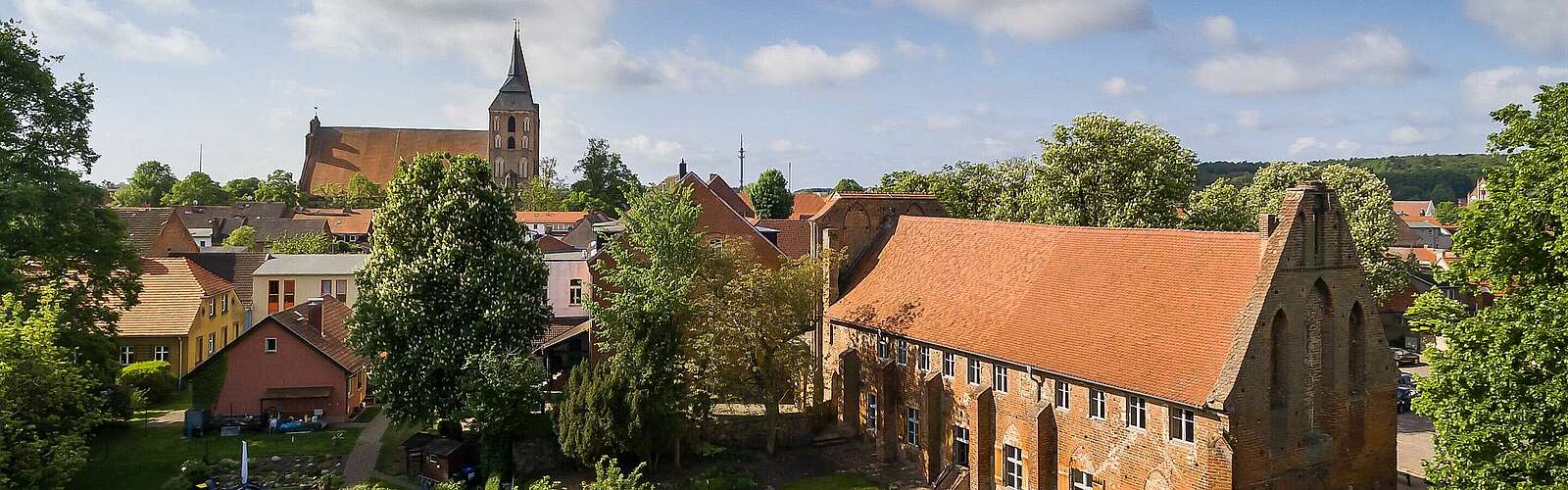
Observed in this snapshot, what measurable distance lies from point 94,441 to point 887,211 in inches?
1237

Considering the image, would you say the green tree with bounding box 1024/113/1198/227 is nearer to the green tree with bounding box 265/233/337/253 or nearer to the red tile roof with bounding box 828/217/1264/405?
the red tile roof with bounding box 828/217/1264/405

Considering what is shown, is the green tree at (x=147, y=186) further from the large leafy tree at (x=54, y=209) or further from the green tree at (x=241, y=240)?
the large leafy tree at (x=54, y=209)

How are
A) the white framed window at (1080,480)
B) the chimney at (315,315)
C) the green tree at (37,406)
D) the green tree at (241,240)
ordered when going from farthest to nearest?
the green tree at (241,240) < the chimney at (315,315) < the white framed window at (1080,480) < the green tree at (37,406)

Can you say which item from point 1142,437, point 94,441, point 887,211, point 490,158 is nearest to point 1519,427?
point 1142,437

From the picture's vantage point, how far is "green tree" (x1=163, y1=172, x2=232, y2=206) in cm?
12400

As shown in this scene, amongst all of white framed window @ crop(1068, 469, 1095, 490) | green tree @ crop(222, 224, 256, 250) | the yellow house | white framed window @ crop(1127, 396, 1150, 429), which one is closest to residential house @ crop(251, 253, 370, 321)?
the yellow house

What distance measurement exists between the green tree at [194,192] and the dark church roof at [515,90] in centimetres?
3841

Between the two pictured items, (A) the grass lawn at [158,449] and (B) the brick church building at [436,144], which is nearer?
(A) the grass lawn at [158,449]

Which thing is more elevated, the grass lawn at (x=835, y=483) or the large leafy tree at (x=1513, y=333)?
the large leafy tree at (x=1513, y=333)

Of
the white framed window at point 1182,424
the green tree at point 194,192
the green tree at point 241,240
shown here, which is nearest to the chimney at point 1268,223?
the white framed window at point 1182,424

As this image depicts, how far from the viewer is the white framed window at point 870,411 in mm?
36866

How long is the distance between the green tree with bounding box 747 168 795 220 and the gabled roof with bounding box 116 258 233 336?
6965 centimetres

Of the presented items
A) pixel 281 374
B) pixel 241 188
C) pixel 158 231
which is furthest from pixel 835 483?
pixel 241 188

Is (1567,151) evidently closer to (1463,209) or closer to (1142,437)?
(1463,209)
